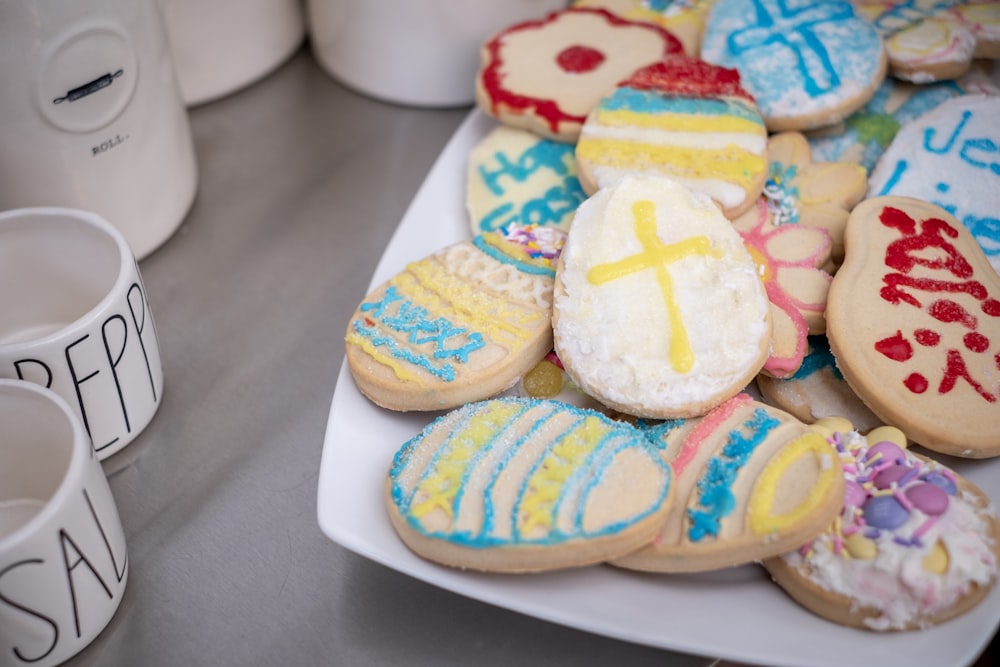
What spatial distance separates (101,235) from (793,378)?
0.52 m

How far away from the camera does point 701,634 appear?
0.52m

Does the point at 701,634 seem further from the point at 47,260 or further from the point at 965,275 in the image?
the point at 47,260

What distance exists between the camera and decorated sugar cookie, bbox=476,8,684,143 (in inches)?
32.4

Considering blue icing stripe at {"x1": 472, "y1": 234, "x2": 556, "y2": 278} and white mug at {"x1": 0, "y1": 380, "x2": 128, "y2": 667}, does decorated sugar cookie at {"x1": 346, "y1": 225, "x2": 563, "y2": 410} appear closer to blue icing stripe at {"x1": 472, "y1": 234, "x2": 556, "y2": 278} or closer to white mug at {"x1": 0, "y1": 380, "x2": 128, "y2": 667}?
blue icing stripe at {"x1": 472, "y1": 234, "x2": 556, "y2": 278}

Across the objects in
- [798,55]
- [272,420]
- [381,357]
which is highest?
[798,55]

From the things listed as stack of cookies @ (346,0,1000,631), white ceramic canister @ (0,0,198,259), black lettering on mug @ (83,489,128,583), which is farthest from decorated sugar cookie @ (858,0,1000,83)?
black lettering on mug @ (83,489,128,583)

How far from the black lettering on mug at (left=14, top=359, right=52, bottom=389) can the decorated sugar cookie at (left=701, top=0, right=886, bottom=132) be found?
0.62 metres

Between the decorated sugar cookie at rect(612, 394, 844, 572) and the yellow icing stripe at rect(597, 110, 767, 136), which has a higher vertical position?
the yellow icing stripe at rect(597, 110, 767, 136)

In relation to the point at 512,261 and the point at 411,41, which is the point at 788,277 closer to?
the point at 512,261

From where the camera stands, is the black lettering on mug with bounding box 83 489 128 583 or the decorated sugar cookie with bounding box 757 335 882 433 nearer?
the black lettering on mug with bounding box 83 489 128 583

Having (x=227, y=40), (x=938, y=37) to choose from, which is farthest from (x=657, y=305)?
(x=227, y=40)

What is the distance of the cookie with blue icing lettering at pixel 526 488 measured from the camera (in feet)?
1.73

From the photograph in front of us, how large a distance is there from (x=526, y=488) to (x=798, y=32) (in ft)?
1.78

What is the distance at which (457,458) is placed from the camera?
58 cm
